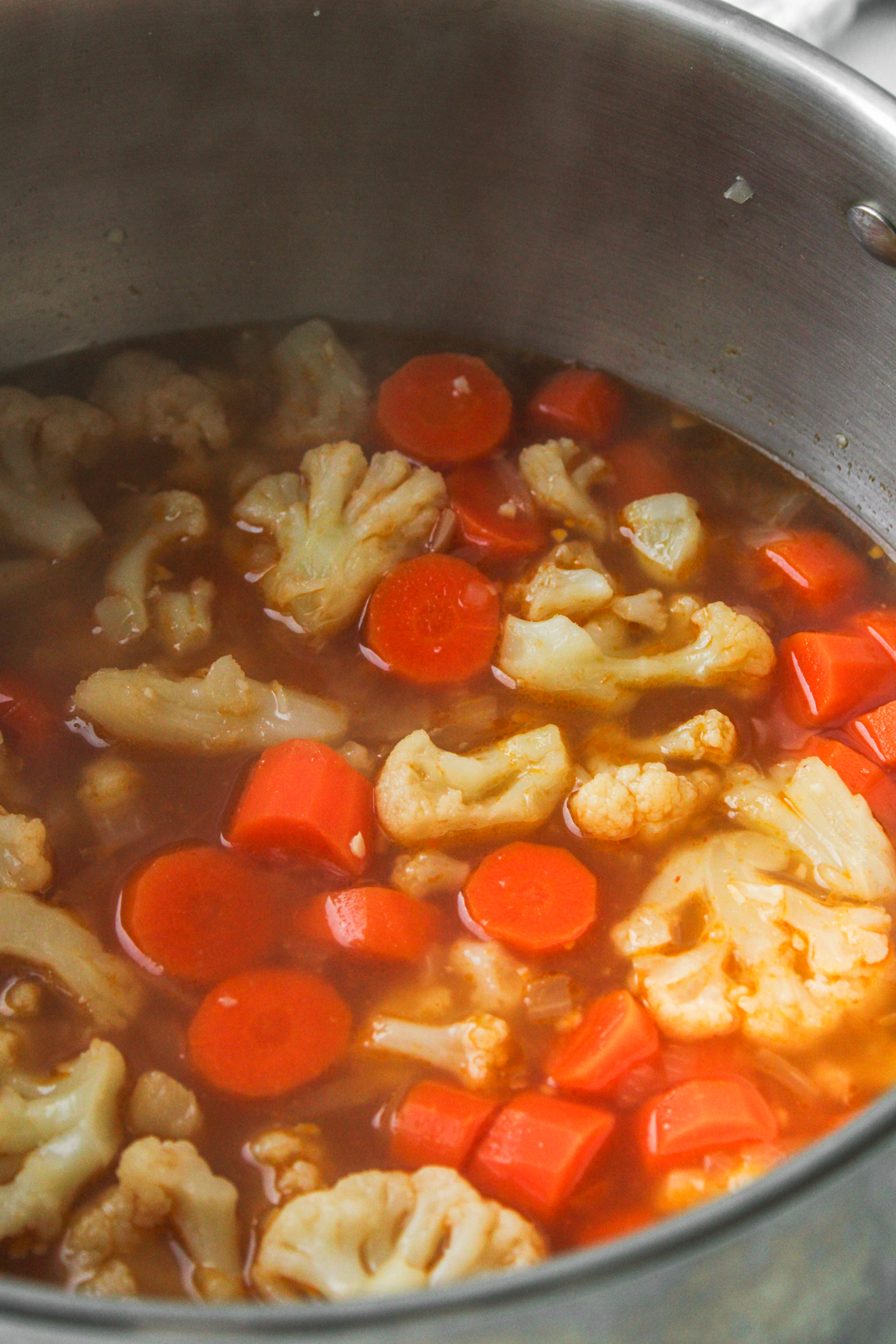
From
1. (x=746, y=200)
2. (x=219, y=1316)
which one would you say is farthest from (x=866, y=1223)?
(x=746, y=200)

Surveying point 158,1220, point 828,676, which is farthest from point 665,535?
point 158,1220

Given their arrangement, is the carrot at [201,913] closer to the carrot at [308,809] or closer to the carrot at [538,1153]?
the carrot at [308,809]

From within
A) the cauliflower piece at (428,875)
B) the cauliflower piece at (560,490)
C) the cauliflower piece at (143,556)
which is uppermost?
the cauliflower piece at (560,490)

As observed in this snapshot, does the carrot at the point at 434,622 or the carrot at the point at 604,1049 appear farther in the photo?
the carrot at the point at 434,622

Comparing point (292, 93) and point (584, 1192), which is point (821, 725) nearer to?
point (584, 1192)

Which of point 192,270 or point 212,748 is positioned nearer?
point 212,748

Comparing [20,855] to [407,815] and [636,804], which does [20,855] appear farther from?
[636,804]

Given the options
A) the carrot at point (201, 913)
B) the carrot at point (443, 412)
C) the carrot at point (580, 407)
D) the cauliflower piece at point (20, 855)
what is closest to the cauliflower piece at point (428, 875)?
the carrot at point (201, 913)

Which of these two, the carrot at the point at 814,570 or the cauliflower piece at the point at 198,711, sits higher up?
the carrot at the point at 814,570
